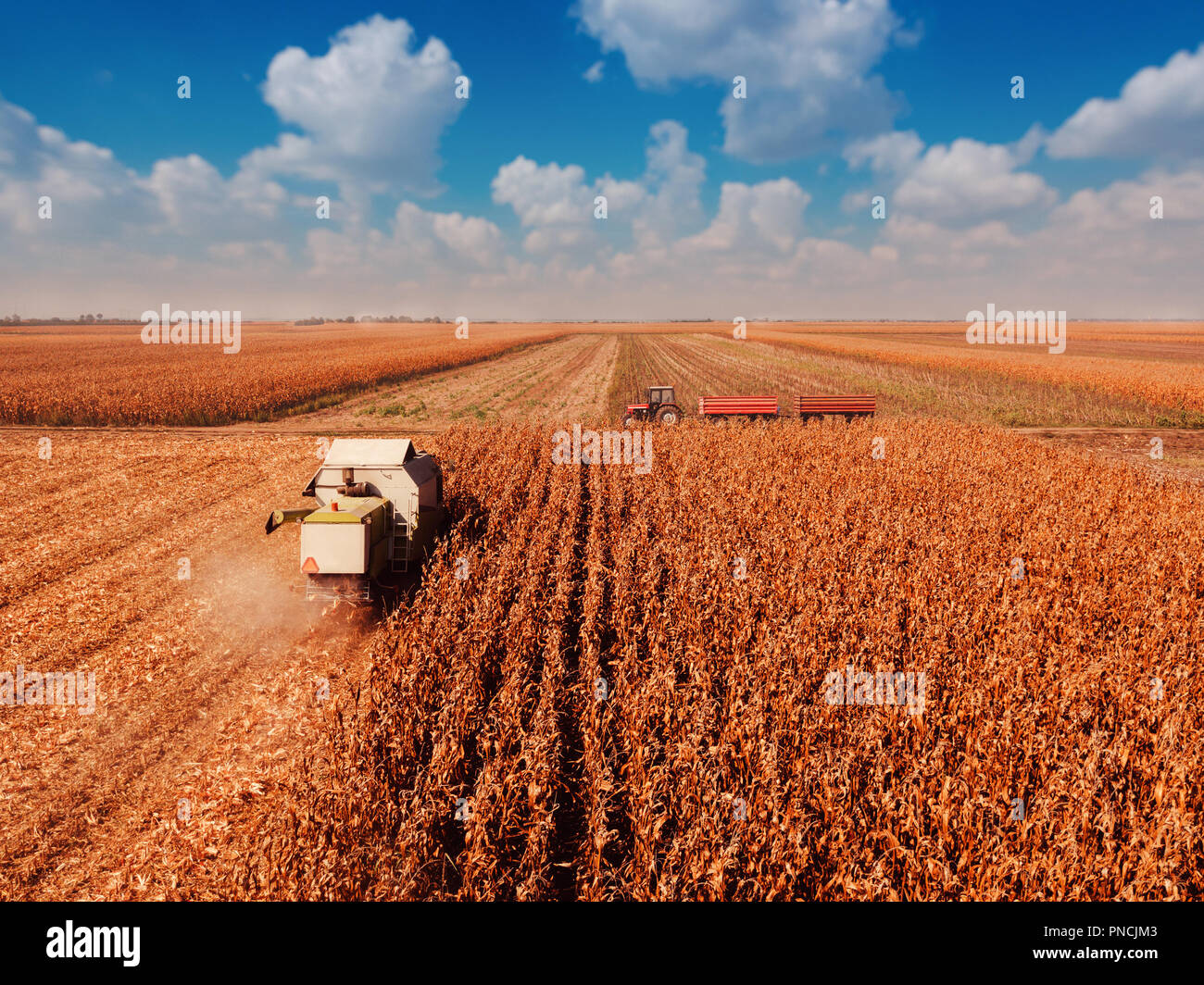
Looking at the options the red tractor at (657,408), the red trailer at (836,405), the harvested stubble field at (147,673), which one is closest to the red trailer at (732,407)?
the red tractor at (657,408)

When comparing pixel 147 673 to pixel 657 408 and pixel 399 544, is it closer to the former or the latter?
pixel 399 544

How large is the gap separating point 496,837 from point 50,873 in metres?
3.59

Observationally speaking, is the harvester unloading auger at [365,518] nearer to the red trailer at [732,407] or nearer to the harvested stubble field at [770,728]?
the harvested stubble field at [770,728]

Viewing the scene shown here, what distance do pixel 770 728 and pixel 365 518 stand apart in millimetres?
5810

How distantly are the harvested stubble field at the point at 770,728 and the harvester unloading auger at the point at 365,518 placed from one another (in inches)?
28.8

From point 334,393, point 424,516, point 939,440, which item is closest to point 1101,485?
point 939,440

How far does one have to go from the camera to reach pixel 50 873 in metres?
4.68

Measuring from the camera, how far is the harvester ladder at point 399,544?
9.33 metres

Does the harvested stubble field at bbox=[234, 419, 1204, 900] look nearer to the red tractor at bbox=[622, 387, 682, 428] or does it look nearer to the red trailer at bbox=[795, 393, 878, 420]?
the red tractor at bbox=[622, 387, 682, 428]

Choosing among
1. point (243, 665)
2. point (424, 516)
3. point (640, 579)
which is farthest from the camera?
point (424, 516)

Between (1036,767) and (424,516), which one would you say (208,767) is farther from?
(1036,767)

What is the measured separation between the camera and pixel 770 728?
5438 millimetres

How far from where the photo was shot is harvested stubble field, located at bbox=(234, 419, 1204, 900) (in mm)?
3980

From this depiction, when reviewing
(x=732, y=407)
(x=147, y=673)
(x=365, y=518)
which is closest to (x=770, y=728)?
(x=365, y=518)
